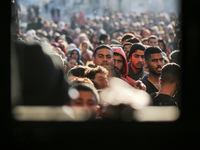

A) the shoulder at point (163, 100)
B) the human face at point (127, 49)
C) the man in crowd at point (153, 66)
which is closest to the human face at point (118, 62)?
the human face at point (127, 49)

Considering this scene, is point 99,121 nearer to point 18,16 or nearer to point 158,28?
point 18,16

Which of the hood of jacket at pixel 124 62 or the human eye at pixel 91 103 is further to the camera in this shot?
the hood of jacket at pixel 124 62

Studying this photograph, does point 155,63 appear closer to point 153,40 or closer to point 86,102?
point 153,40

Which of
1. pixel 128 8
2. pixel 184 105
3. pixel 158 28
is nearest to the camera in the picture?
pixel 184 105

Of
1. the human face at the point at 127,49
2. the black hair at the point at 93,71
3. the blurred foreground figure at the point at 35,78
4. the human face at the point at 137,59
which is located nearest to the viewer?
the blurred foreground figure at the point at 35,78

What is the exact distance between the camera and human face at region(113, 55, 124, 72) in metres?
3.53

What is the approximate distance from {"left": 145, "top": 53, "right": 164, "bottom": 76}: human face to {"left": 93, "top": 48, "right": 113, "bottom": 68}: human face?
0.32 meters

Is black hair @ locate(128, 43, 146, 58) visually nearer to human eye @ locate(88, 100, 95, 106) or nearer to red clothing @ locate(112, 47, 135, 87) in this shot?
red clothing @ locate(112, 47, 135, 87)

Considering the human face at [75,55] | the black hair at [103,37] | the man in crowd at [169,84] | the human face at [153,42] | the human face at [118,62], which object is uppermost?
the black hair at [103,37]

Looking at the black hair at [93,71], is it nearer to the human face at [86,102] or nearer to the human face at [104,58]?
the human face at [104,58]

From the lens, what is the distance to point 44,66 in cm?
328

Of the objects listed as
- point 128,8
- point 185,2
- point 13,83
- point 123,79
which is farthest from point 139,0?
point 13,83

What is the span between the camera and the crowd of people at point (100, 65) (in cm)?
321

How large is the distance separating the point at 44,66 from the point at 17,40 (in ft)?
0.96
